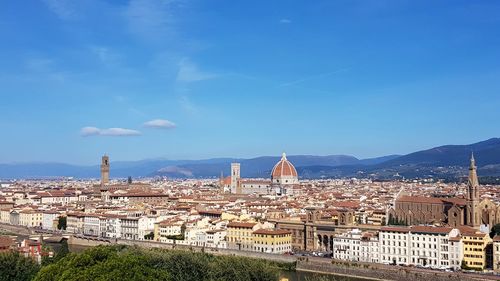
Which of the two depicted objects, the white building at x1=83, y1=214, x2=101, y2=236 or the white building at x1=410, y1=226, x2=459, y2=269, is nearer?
the white building at x1=410, y1=226, x2=459, y2=269

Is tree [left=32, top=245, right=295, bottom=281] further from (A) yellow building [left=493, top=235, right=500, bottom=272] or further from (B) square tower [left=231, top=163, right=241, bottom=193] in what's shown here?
(B) square tower [left=231, top=163, right=241, bottom=193]

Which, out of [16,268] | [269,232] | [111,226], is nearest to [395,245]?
[269,232]

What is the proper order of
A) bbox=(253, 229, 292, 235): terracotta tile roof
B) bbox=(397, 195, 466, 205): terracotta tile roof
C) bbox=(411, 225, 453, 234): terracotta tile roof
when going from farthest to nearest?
bbox=(397, 195, 466, 205): terracotta tile roof → bbox=(253, 229, 292, 235): terracotta tile roof → bbox=(411, 225, 453, 234): terracotta tile roof

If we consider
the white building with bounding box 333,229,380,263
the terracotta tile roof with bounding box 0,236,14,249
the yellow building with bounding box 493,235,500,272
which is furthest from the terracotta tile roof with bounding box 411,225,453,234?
the terracotta tile roof with bounding box 0,236,14,249

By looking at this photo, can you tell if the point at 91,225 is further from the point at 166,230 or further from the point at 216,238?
the point at 216,238

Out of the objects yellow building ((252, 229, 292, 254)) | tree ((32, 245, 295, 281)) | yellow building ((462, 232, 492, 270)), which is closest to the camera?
tree ((32, 245, 295, 281))

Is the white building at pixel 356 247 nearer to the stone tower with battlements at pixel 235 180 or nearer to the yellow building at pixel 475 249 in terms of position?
the yellow building at pixel 475 249
